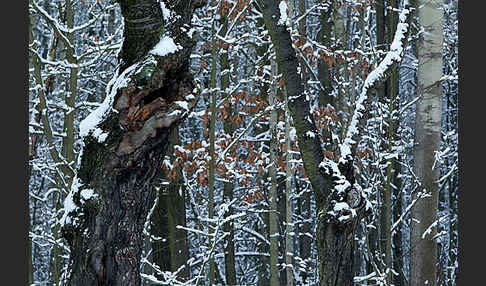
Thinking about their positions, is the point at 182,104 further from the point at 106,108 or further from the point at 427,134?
the point at 427,134

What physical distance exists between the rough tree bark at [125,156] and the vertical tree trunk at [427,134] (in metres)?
4.62

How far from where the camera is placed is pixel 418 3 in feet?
27.8

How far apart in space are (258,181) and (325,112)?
269cm

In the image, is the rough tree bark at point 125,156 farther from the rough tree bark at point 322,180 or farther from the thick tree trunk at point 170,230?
the thick tree trunk at point 170,230

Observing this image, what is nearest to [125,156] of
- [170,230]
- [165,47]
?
[165,47]

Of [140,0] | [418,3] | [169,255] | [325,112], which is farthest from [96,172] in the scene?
[169,255]

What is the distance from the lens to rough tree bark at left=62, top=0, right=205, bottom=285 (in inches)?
159

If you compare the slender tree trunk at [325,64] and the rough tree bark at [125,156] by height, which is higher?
the slender tree trunk at [325,64]

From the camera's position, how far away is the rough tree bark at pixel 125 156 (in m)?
4.04

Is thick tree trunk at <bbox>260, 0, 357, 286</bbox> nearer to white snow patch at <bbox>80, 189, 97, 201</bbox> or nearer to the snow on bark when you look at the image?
the snow on bark

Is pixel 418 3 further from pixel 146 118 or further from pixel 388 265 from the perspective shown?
pixel 146 118

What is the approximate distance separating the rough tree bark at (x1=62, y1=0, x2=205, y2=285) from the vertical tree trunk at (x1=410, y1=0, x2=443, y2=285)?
15.1 feet

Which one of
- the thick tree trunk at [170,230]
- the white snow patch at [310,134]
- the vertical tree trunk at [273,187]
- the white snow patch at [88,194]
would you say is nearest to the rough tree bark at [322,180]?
Result: the white snow patch at [310,134]

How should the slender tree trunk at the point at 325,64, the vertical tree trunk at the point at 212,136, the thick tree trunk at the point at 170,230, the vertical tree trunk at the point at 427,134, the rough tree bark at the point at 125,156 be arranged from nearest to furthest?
the rough tree bark at the point at 125,156, the vertical tree trunk at the point at 427,134, the vertical tree trunk at the point at 212,136, the thick tree trunk at the point at 170,230, the slender tree trunk at the point at 325,64
